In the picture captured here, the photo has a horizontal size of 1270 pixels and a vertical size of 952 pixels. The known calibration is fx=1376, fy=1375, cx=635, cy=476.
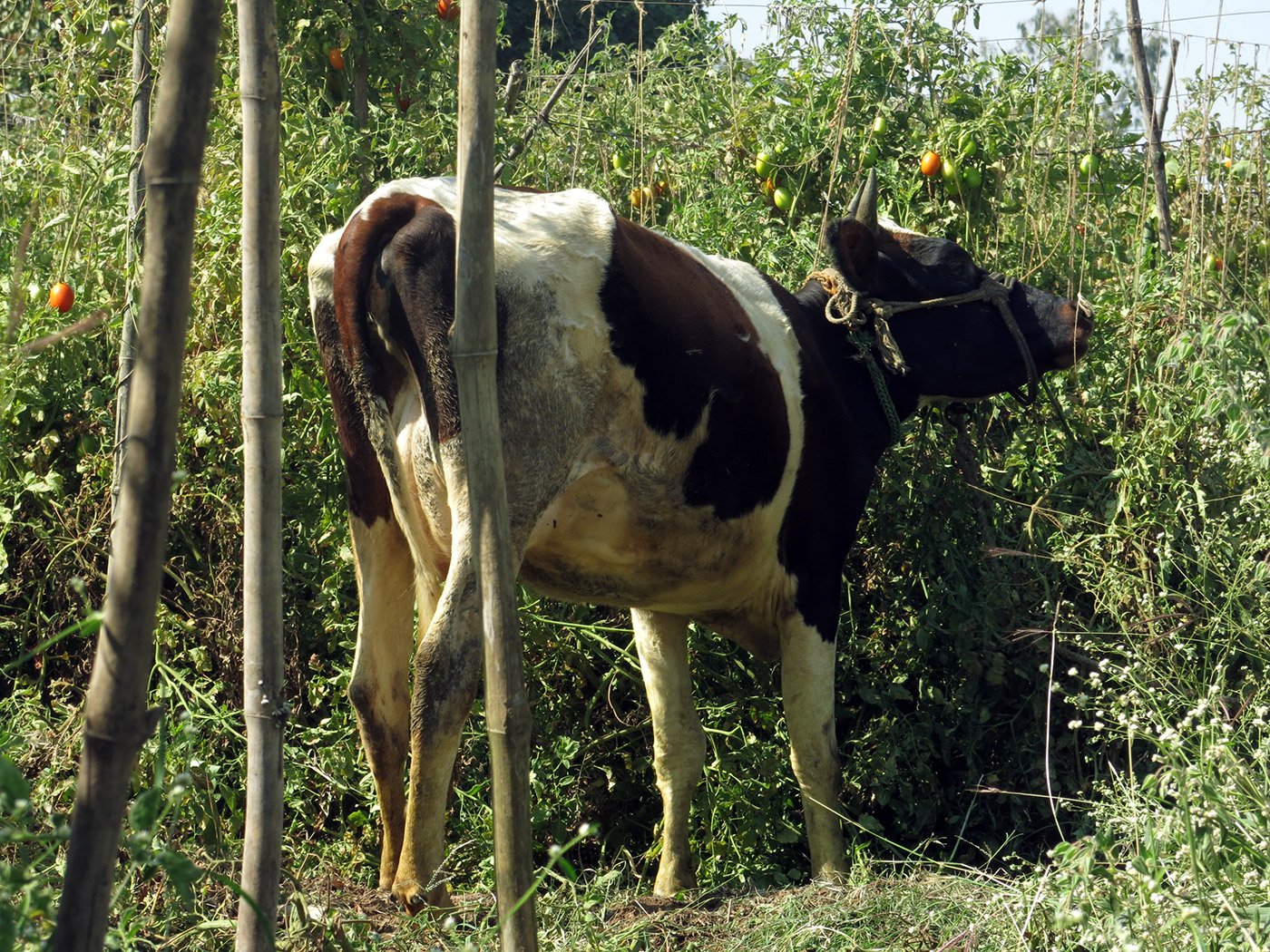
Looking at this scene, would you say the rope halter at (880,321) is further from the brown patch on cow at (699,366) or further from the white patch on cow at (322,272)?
the white patch on cow at (322,272)

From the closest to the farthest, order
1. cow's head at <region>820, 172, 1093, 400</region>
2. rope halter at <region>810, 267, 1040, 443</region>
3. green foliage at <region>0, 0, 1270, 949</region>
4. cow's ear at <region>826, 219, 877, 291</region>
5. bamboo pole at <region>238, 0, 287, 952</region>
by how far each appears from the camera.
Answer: bamboo pole at <region>238, 0, 287, 952</region>
green foliage at <region>0, 0, 1270, 949</region>
cow's ear at <region>826, 219, 877, 291</region>
rope halter at <region>810, 267, 1040, 443</region>
cow's head at <region>820, 172, 1093, 400</region>

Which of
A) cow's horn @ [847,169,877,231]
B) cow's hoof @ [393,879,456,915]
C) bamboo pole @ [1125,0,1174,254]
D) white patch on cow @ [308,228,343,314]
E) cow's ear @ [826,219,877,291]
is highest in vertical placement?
bamboo pole @ [1125,0,1174,254]

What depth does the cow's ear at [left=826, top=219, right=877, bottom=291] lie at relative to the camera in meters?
4.93

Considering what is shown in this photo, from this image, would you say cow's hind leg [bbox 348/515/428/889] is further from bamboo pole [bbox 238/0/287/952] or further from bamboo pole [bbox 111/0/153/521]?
bamboo pole [bbox 238/0/287/952]

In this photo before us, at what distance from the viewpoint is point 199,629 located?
198 inches

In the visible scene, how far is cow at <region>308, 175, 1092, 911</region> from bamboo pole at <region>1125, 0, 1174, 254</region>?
3.72 ft

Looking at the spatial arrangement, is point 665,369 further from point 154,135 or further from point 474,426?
point 154,135

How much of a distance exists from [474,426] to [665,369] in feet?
4.99

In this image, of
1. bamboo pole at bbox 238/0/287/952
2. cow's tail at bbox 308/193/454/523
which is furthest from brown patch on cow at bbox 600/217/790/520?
bamboo pole at bbox 238/0/287/952

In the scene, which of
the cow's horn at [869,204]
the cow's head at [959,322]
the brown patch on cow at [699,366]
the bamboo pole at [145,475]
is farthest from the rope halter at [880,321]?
the bamboo pole at [145,475]

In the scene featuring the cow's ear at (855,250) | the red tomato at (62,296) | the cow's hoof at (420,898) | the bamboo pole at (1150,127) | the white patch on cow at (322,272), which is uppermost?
the bamboo pole at (1150,127)

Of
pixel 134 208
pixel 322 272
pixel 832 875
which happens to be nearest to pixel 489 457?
pixel 322 272

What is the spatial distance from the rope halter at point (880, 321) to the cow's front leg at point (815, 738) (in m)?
0.88

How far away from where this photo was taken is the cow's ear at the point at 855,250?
194 inches
